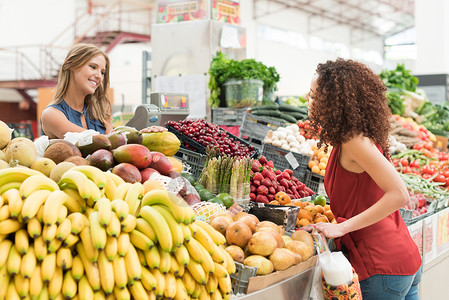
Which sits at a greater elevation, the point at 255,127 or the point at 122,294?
the point at 255,127

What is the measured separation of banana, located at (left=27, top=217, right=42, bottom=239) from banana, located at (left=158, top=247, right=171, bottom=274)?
14.7 inches

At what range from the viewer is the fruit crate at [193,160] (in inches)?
124

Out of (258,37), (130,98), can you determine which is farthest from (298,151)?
(258,37)

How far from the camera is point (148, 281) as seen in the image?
137 cm

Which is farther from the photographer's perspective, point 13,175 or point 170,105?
point 170,105

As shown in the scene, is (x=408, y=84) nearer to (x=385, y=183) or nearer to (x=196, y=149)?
(x=196, y=149)

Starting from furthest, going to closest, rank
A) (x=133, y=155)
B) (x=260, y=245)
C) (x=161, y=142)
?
(x=161, y=142), (x=133, y=155), (x=260, y=245)

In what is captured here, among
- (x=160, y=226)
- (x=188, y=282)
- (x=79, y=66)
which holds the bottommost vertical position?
(x=188, y=282)

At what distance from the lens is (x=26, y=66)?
544 inches

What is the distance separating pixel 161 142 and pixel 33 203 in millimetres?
1367

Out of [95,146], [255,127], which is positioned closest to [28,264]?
[95,146]

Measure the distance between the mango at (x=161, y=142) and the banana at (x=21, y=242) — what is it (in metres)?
1.39

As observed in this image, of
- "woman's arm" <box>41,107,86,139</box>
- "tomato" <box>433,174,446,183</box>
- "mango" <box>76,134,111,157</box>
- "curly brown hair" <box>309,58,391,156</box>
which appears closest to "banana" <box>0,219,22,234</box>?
"mango" <box>76,134,111,157</box>

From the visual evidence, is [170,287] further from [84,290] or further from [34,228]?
[34,228]
